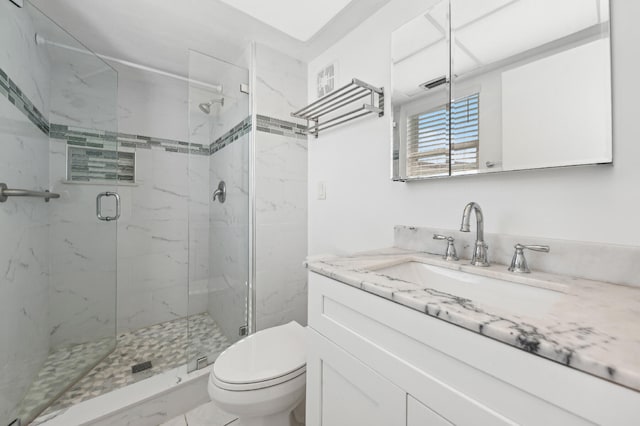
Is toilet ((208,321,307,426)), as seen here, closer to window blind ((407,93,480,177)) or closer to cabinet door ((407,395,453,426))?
cabinet door ((407,395,453,426))

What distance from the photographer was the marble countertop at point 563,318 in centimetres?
36

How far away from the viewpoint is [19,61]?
1.27 meters

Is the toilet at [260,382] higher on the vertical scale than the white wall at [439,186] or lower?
lower

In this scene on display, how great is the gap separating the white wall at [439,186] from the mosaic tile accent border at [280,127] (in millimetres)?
152

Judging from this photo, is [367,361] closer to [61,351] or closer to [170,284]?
[61,351]

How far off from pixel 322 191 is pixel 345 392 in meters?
1.28

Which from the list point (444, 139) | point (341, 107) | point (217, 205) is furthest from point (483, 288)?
point (217, 205)

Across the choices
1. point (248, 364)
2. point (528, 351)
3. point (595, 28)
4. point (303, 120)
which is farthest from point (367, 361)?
point (303, 120)

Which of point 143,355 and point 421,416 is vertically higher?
point 421,416

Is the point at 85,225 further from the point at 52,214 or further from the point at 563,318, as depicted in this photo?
the point at 563,318

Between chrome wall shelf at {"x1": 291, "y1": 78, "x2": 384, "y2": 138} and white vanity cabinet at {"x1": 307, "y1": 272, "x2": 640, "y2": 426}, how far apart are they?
41.4 inches

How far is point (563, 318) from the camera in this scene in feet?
1.62

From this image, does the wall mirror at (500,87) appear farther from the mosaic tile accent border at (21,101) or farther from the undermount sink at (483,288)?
the mosaic tile accent border at (21,101)

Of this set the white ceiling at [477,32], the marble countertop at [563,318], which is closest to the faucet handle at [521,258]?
the marble countertop at [563,318]
